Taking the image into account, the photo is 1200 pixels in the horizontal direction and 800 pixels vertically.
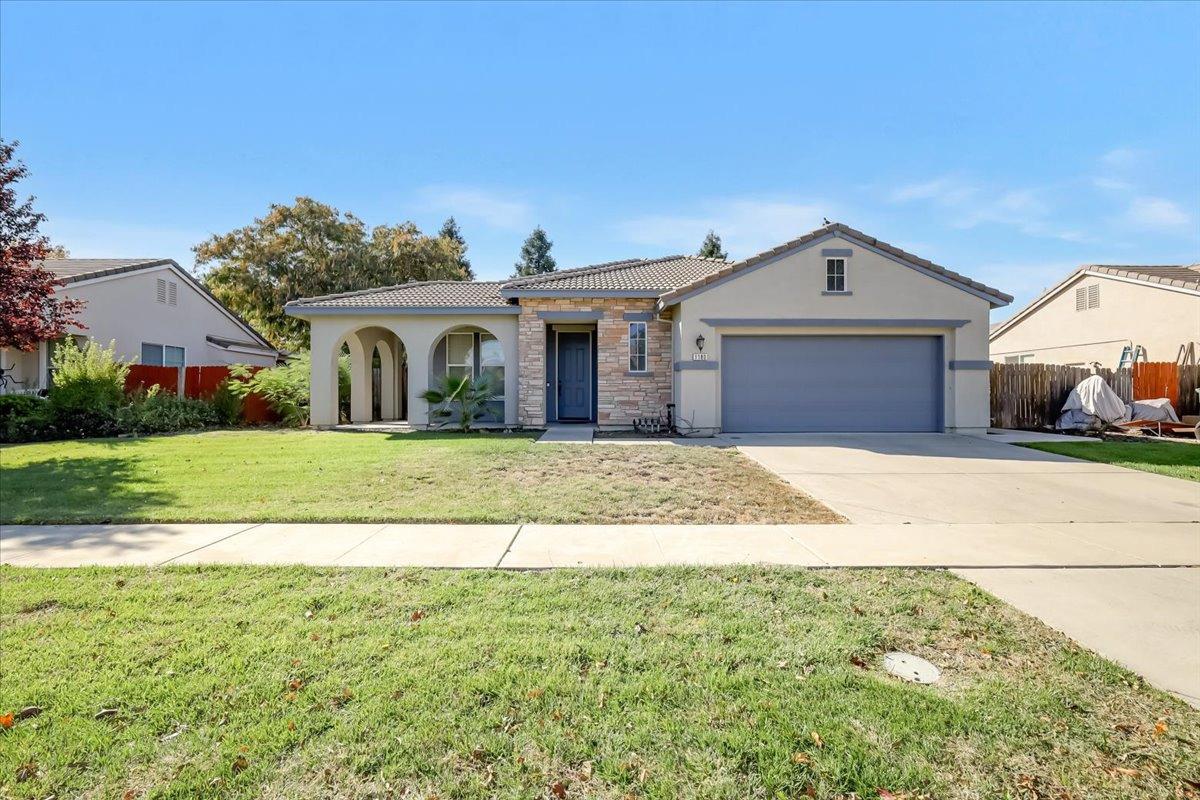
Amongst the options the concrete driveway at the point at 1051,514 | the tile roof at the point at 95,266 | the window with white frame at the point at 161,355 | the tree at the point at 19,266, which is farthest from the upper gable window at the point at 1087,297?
the tile roof at the point at 95,266

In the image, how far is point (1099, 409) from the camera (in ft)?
47.0

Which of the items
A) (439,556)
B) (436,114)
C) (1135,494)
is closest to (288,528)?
(439,556)

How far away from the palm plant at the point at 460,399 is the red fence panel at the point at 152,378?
28.8 ft

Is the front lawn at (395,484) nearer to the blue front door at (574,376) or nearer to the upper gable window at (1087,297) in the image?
the blue front door at (574,376)

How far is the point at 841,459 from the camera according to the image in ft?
32.7

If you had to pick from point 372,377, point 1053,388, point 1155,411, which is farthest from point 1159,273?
point 372,377

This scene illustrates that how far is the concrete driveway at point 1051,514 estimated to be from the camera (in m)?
3.47

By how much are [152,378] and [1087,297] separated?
3307 centimetres

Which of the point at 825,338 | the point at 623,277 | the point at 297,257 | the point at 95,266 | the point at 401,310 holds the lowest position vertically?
the point at 825,338

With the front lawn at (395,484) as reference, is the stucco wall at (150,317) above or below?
above

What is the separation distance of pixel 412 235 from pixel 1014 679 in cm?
3176

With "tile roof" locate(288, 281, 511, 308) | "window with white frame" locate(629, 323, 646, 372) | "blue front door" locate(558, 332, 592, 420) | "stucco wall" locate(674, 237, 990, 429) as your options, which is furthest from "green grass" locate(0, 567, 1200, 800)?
"blue front door" locate(558, 332, 592, 420)

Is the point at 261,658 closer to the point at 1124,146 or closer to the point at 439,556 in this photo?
the point at 439,556

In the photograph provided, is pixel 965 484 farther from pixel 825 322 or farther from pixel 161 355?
pixel 161 355
